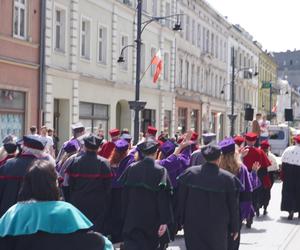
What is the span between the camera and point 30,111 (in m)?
21.5

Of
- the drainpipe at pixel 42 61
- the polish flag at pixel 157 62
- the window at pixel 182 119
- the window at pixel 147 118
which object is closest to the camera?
the drainpipe at pixel 42 61

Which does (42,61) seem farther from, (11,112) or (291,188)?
(291,188)

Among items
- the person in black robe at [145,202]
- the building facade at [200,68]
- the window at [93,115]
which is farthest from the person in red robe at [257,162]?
the building facade at [200,68]

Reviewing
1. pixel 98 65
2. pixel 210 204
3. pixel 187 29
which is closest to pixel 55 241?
pixel 210 204

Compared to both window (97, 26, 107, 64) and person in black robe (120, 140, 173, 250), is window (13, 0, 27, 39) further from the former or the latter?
person in black robe (120, 140, 173, 250)

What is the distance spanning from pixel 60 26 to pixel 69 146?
1490cm

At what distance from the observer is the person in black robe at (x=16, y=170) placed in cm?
687

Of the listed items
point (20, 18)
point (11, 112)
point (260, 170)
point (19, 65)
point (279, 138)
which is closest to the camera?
point (260, 170)

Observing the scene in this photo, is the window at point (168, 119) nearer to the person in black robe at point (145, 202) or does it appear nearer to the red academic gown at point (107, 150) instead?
the red academic gown at point (107, 150)

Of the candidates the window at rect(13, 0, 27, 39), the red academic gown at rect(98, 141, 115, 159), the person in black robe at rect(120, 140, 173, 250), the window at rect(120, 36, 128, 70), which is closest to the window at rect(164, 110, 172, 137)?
the window at rect(120, 36, 128, 70)

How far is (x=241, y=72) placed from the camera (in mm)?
61125

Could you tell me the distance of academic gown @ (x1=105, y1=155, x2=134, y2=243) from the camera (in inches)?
352

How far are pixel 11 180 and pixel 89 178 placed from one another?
1.44m

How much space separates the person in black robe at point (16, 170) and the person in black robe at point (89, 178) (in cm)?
111
